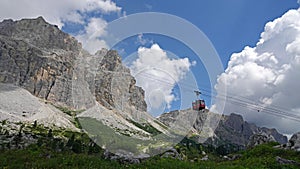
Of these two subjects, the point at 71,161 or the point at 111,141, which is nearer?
the point at 71,161

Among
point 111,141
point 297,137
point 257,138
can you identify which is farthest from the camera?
point 257,138

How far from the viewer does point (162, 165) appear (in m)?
24.4

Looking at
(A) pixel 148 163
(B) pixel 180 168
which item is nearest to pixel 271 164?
(B) pixel 180 168

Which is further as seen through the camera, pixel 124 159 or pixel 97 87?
pixel 97 87

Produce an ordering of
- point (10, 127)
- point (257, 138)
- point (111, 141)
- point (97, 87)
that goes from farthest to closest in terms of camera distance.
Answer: point (10, 127)
point (257, 138)
point (111, 141)
point (97, 87)

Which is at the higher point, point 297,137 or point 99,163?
point 297,137

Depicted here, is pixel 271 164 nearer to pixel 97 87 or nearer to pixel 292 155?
pixel 292 155

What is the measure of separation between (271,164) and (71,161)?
20.9m

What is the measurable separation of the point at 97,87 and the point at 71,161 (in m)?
13.4

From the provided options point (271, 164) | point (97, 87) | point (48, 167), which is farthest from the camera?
point (97, 87)

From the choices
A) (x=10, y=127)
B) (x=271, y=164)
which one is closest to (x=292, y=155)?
(x=271, y=164)

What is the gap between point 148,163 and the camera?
24.5m

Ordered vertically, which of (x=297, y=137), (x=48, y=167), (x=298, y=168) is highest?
(x=297, y=137)

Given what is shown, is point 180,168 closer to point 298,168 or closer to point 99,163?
point 99,163
